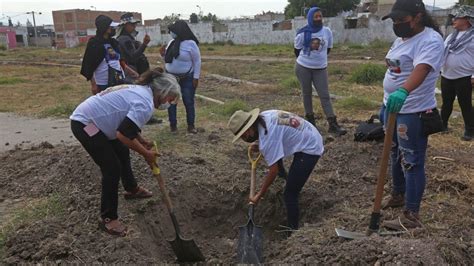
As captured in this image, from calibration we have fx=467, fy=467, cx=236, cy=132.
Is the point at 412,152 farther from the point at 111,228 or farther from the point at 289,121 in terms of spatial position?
the point at 111,228

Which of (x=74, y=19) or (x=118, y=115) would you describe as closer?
(x=118, y=115)

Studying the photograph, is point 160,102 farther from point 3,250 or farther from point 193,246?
point 3,250

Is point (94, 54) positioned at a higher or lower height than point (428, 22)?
lower

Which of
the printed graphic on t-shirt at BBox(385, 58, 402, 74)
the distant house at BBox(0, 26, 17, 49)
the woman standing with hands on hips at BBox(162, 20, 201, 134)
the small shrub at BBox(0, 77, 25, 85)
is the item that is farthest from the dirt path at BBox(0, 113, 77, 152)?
the distant house at BBox(0, 26, 17, 49)

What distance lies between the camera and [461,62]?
6.03m

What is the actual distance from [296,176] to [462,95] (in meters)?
3.51

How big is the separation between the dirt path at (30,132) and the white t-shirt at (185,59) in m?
1.99

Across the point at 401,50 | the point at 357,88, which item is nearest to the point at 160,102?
the point at 401,50

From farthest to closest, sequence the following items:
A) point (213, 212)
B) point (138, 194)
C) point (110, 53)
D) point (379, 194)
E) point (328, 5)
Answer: point (328, 5) → point (110, 53) → point (213, 212) → point (138, 194) → point (379, 194)

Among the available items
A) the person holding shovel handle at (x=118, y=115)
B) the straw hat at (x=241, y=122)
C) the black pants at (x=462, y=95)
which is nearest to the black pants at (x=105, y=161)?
the person holding shovel handle at (x=118, y=115)

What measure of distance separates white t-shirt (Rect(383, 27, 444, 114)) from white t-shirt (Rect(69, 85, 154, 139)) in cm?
183

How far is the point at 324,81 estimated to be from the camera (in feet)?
21.3

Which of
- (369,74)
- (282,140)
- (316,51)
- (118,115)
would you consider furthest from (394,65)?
(369,74)

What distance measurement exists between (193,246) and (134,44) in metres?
3.98
